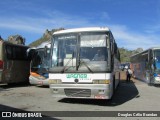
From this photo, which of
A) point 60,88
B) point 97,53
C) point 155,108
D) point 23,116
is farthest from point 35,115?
point 155,108

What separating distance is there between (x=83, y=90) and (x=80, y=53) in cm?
155

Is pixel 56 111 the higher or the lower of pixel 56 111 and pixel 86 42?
the lower

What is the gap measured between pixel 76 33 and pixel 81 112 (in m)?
3.68

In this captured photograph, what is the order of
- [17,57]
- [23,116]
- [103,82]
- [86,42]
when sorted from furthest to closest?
1. [17,57]
2. [86,42]
3. [103,82]
4. [23,116]

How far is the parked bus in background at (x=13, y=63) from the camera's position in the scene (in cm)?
1897

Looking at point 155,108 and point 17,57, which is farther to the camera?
point 17,57

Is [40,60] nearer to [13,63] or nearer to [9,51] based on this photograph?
[13,63]

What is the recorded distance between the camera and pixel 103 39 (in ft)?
39.0

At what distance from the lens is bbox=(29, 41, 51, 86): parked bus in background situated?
19109 mm

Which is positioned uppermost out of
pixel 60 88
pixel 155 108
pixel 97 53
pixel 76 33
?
pixel 76 33

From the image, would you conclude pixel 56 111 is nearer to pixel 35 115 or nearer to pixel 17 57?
pixel 35 115

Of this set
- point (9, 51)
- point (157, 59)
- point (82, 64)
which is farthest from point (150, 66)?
point (82, 64)

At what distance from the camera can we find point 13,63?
2006 cm

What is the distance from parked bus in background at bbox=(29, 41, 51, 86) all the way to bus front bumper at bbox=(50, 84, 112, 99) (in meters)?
7.26
